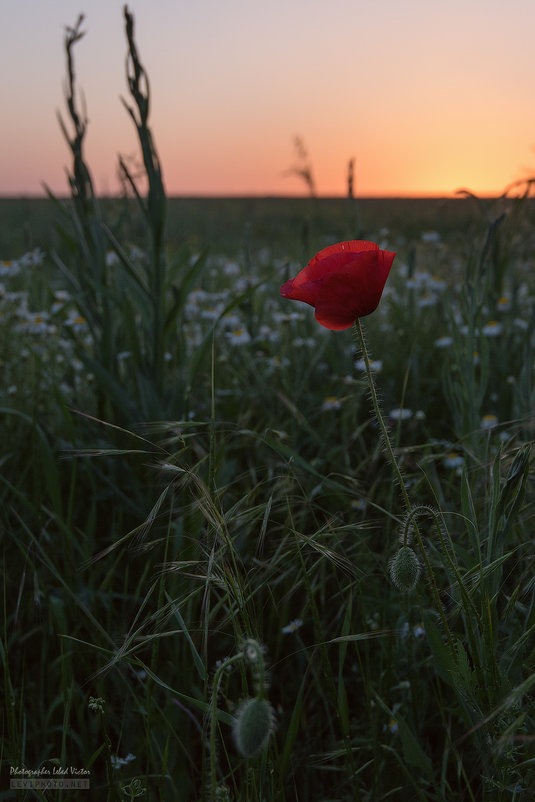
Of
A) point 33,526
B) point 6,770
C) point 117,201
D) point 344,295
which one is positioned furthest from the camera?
point 117,201

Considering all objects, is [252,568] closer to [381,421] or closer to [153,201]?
[381,421]

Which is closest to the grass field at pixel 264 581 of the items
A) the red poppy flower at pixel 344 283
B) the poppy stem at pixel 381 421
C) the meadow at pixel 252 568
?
the meadow at pixel 252 568

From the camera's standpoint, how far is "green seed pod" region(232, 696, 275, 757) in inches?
28.4

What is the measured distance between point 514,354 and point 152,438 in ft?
5.80

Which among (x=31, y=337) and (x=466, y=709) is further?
(x=31, y=337)

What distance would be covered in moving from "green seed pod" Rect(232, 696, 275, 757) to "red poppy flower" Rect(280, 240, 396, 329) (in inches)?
21.2

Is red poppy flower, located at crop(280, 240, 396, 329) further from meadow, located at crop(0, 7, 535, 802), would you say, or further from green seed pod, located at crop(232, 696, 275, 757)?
green seed pod, located at crop(232, 696, 275, 757)

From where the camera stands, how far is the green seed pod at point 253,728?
0.72 meters

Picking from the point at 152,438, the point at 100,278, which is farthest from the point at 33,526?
the point at 100,278

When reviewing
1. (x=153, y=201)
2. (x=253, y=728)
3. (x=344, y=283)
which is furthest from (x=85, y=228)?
(x=253, y=728)

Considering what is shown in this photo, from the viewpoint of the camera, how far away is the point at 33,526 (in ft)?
5.71

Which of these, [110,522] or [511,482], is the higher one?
[511,482]

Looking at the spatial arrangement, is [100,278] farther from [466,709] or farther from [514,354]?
[514,354]

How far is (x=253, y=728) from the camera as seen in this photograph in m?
0.73
